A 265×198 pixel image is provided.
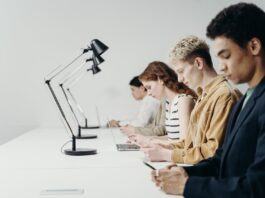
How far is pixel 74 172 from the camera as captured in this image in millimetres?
2018

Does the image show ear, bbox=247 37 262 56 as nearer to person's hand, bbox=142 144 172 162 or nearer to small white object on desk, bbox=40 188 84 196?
small white object on desk, bbox=40 188 84 196

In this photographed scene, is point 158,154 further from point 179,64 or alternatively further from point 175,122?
point 175,122

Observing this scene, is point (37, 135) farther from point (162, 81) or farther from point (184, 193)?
point (184, 193)

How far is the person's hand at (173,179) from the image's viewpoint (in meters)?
1.41

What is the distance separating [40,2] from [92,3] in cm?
54

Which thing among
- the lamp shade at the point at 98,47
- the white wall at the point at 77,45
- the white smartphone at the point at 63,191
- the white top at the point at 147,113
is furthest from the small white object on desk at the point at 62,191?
the white wall at the point at 77,45

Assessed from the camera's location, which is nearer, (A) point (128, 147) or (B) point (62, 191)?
(B) point (62, 191)

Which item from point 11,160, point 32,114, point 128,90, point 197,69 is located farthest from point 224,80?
point 32,114

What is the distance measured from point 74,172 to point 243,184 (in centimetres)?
98

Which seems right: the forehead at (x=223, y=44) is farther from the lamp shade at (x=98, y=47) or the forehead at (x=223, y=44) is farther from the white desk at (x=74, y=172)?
the lamp shade at (x=98, y=47)

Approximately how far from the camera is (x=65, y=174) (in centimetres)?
196

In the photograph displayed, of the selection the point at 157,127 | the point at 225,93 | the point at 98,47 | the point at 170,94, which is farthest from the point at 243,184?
the point at 157,127

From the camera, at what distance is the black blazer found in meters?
1.20

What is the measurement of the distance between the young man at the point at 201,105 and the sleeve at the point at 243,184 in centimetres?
60
